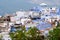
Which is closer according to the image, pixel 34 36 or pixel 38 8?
pixel 34 36

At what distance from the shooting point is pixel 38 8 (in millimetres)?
35625

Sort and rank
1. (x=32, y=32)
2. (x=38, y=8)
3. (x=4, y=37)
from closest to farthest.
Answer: (x=32, y=32) < (x=4, y=37) < (x=38, y=8)

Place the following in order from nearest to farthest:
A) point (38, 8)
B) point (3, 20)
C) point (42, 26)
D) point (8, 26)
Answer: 1. point (42, 26)
2. point (8, 26)
3. point (3, 20)
4. point (38, 8)

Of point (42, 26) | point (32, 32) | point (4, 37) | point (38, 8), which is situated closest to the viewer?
point (32, 32)

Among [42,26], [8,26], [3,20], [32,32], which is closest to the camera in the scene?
[32,32]

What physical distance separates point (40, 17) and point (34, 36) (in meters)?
16.9

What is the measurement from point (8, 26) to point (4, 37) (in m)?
5.12

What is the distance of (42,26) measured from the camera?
86.3 ft

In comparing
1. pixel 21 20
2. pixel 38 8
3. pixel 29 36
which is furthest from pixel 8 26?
pixel 29 36

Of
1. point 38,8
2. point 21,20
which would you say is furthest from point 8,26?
point 38,8

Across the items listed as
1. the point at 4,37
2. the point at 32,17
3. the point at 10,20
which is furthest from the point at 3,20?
the point at 4,37

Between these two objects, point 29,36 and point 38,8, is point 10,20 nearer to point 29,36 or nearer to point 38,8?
point 38,8

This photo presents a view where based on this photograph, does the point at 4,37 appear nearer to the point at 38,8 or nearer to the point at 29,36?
the point at 29,36

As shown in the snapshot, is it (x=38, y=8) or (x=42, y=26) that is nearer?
(x=42, y=26)
